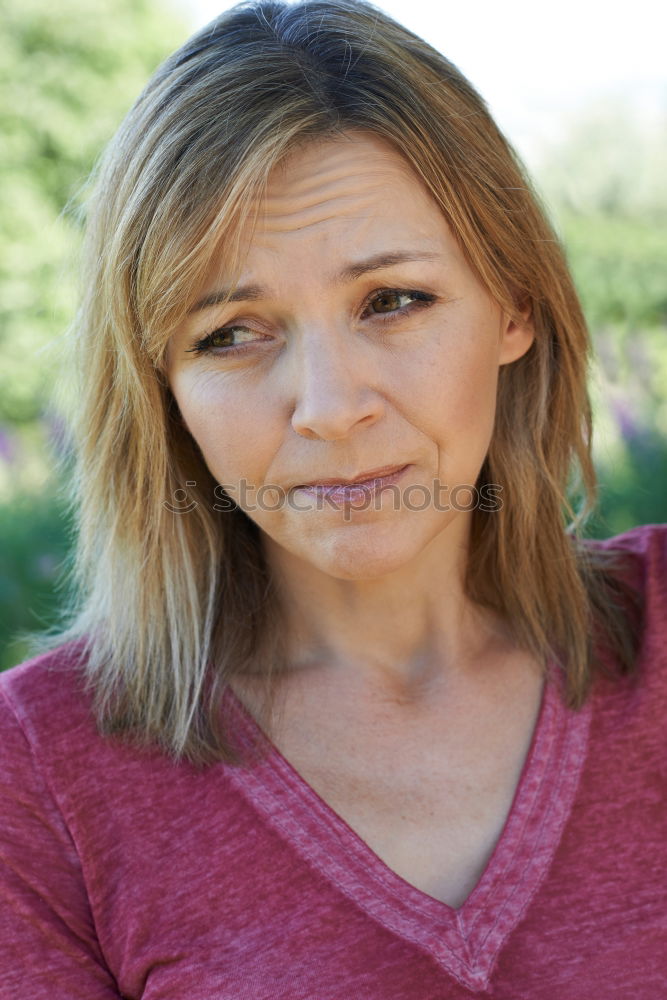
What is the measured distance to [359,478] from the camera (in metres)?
1.68

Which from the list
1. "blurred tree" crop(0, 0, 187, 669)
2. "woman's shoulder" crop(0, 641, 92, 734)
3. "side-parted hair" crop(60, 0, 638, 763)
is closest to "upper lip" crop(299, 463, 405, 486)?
"side-parted hair" crop(60, 0, 638, 763)

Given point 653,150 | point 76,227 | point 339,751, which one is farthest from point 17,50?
point 339,751

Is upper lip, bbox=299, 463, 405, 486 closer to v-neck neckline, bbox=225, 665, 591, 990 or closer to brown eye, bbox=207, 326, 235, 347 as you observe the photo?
brown eye, bbox=207, 326, 235, 347

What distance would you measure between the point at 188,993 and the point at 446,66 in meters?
1.53

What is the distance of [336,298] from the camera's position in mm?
1628

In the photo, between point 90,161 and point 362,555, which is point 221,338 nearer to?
point 362,555

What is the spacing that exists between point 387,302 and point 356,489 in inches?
11.4

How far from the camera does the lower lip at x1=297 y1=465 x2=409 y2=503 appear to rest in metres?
1.68

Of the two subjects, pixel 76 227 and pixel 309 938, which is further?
pixel 76 227

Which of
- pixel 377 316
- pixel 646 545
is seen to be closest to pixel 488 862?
pixel 646 545

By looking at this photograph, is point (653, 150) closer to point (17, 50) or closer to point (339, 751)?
point (17, 50)

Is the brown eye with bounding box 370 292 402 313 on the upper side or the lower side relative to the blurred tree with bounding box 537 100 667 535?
lower

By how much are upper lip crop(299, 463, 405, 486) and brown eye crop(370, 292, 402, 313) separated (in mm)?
240

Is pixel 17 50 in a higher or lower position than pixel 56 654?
higher
